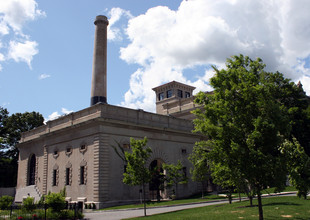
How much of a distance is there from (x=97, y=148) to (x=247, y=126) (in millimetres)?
20255

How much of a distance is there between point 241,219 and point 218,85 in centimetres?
711

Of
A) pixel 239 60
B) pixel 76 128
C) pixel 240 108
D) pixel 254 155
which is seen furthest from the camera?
pixel 76 128

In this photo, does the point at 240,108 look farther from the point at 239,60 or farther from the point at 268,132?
the point at 239,60

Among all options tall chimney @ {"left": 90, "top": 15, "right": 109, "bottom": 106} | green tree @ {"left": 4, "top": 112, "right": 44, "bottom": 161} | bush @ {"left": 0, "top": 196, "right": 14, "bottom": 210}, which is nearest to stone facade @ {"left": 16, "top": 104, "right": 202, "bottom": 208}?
bush @ {"left": 0, "top": 196, "right": 14, "bottom": 210}

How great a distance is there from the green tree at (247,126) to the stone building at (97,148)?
16.8 meters

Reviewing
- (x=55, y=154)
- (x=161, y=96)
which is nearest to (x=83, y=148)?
(x=55, y=154)

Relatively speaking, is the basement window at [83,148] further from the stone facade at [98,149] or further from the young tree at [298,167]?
the young tree at [298,167]

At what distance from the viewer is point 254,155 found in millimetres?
12445

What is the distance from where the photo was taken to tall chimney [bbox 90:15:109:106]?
142ft

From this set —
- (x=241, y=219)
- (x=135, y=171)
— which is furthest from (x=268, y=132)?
(x=135, y=171)

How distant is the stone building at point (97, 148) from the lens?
30516 millimetres

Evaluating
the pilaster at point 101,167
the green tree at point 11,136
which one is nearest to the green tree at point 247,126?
the pilaster at point 101,167

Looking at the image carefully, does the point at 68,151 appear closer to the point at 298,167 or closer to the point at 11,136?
the point at 298,167

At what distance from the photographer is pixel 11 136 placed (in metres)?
63.2
